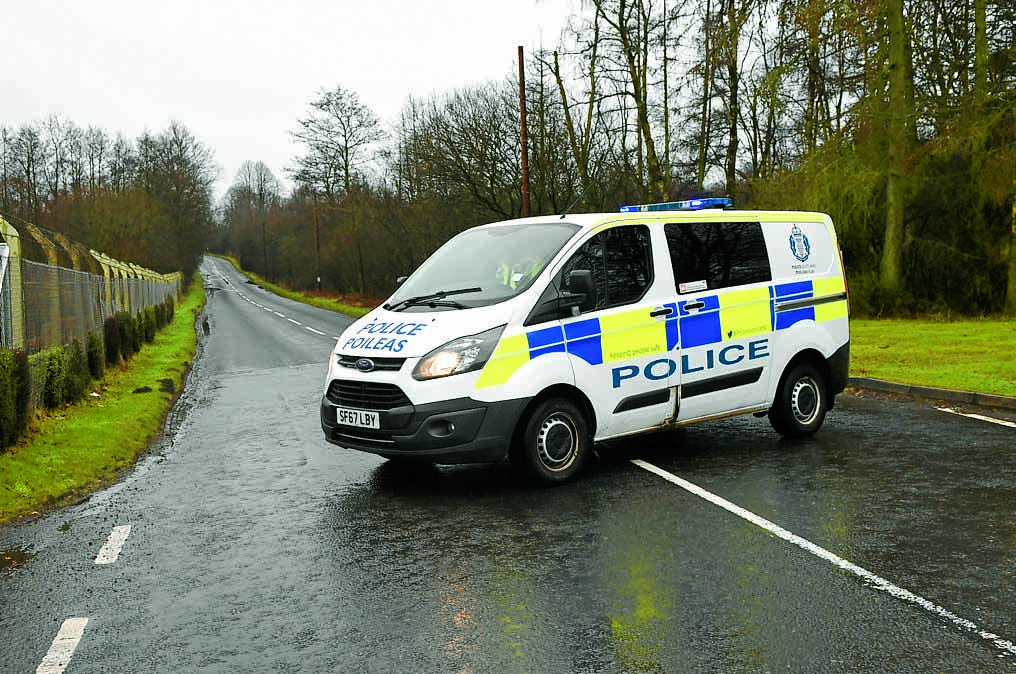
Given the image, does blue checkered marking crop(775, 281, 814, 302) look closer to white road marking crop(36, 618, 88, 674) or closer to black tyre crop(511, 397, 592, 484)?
black tyre crop(511, 397, 592, 484)

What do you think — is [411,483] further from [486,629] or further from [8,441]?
[8,441]

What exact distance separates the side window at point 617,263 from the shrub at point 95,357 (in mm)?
10205

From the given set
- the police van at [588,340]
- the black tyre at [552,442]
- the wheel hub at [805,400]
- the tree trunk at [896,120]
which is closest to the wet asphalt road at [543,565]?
the black tyre at [552,442]

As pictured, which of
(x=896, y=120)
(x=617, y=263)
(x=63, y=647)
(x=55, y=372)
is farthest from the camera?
(x=896, y=120)

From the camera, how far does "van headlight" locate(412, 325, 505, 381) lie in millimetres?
6750

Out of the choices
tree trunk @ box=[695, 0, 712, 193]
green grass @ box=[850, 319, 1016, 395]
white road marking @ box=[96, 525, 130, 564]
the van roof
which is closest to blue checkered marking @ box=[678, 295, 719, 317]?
the van roof

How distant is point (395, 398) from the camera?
270 inches

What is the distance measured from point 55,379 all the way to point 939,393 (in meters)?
11.1

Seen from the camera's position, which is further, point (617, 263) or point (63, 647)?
point (617, 263)

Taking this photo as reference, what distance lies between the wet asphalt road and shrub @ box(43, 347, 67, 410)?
360 cm

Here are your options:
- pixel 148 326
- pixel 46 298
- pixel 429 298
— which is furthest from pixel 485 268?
pixel 148 326

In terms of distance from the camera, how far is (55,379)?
11.8 meters

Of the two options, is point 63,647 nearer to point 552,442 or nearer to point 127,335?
point 552,442

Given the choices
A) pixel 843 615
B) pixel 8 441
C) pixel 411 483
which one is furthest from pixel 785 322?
pixel 8 441
